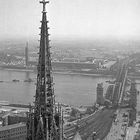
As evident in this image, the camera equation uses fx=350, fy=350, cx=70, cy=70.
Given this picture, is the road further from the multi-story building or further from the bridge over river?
the multi-story building

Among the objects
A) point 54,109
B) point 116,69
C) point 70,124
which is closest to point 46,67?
point 54,109

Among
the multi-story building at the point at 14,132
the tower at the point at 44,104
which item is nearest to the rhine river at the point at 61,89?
the multi-story building at the point at 14,132

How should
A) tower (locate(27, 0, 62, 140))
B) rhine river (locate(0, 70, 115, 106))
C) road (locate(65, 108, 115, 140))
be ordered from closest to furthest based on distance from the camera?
tower (locate(27, 0, 62, 140))
road (locate(65, 108, 115, 140))
rhine river (locate(0, 70, 115, 106))

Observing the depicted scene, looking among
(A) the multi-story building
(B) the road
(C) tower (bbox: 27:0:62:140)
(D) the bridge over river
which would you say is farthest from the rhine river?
(C) tower (bbox: 27:0:62:140)

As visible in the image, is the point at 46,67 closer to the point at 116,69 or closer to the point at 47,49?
the point at 47,49

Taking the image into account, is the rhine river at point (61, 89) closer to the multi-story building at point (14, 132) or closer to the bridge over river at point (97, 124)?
the bridge over river at point (97, 124)
